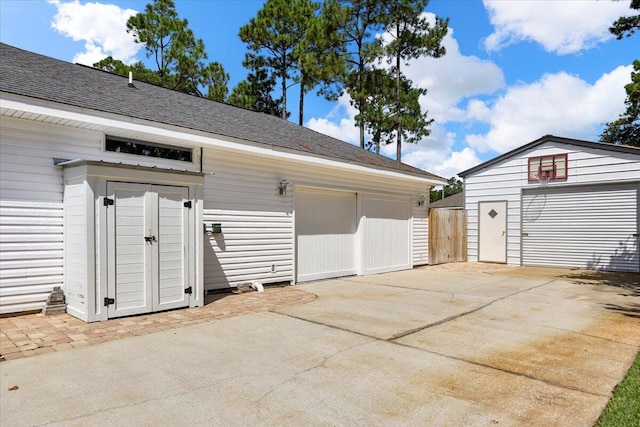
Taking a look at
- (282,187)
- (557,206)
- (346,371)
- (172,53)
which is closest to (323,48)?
(172,53)

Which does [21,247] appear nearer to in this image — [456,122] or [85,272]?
[85,272]

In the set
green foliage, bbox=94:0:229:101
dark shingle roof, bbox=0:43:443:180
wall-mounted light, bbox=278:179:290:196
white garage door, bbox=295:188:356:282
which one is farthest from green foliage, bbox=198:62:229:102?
wall-mounted light, bbox=278:179:290:196

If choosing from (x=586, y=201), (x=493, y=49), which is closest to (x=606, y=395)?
(x=586, y=201)

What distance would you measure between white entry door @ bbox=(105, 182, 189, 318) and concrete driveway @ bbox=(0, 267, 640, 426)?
38.2 inches

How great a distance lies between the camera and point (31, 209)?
5.01 metres

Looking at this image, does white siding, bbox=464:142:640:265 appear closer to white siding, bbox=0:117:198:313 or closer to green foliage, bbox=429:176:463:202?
white siding, bbox=0:117:198:313

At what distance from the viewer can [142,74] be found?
55.4ft

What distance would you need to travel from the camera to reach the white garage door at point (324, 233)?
840cm

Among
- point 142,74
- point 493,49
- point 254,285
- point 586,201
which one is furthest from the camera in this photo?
point 142,74

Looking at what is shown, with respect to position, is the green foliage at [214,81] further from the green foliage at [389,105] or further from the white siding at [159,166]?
the white siding at [159,166]

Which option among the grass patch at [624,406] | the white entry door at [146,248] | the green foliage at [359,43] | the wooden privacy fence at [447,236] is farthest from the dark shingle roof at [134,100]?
the green foliage at [359,43]

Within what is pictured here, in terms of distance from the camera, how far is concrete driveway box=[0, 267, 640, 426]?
2.51m

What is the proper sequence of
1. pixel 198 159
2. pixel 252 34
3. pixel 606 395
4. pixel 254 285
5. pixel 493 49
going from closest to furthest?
pixel 606 395 < pixel 198 159 < pixel 254 285 < pixel 493 49 < pixel 252 34

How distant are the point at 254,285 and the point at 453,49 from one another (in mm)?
15944
